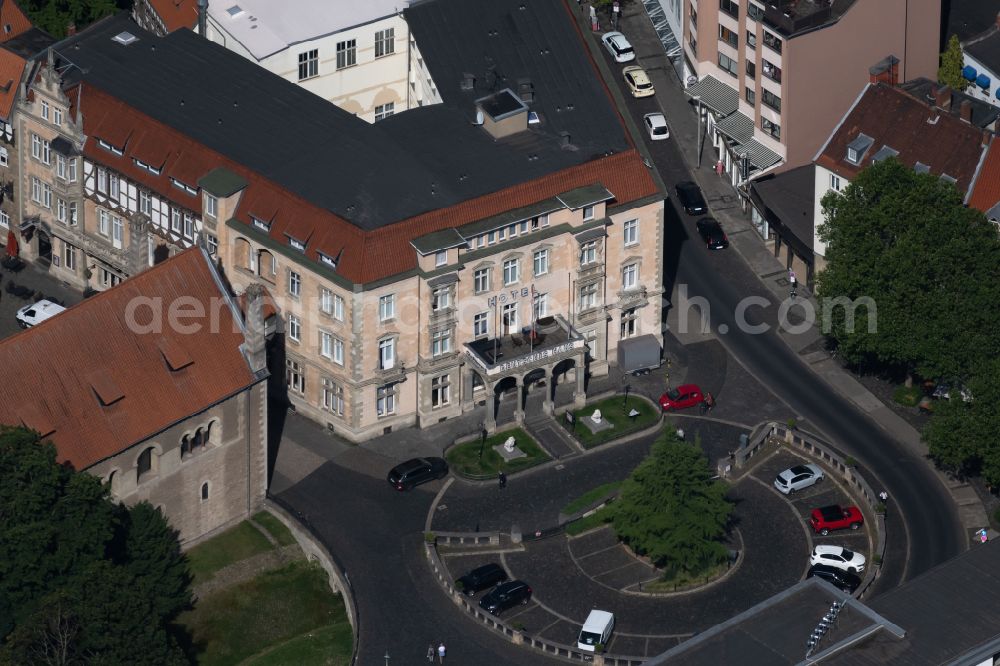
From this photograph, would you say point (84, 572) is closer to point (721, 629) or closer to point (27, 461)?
point (27, 461)

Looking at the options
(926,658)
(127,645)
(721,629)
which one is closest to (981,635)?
(926,658)

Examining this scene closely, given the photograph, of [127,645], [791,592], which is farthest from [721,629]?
[127,645]

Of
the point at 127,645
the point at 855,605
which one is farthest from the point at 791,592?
the point at 127,645

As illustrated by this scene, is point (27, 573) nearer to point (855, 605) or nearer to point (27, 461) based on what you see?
point (27, 461)

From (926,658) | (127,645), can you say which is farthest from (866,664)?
(127,645)

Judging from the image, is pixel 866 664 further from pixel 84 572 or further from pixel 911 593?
pixel 84 572

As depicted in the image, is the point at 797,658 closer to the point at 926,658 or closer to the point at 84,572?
the point at 926,658
